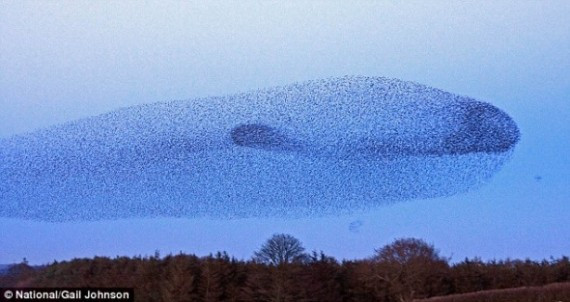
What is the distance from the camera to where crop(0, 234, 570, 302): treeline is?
79.6 ft

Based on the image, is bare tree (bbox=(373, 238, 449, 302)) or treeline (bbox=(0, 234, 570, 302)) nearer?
treeline (bbox=(0, 234, 570, 302))

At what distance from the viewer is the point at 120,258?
100 ft

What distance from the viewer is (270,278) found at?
24.9m

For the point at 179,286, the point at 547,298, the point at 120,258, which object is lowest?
the point at 547,298

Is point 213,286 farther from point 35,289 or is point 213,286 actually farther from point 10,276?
point 35,289

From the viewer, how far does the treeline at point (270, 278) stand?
79.6 ft

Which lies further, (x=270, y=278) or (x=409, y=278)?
(x=409, y=278)

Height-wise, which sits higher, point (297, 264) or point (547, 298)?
point (297, 264)

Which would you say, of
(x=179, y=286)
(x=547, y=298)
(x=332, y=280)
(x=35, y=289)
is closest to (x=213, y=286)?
(x=179, y=286)

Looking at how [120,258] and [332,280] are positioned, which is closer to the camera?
[332,280]

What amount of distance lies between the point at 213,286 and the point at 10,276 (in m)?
6.55

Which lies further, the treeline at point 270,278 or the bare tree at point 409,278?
the bare tree at point 409,278

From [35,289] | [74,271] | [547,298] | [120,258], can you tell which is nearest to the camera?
[35,289]

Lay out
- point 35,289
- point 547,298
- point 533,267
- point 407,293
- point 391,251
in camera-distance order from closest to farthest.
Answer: point 35,289 < point 547,298 < point 407,293 < point 533,267 < point 391,251
